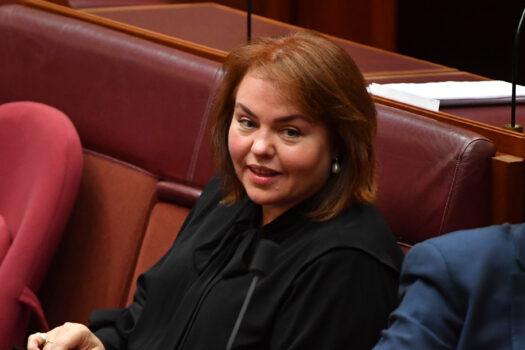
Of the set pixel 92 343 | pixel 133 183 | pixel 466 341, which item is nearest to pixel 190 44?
pixel 133 183

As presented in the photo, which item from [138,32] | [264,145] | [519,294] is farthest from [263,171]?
[138,32]

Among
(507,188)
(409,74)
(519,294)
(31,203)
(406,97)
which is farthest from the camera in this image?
(409,74)

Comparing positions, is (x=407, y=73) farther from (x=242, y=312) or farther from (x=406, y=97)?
(x=242, y=312)

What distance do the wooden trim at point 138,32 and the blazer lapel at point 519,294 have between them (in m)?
0.97

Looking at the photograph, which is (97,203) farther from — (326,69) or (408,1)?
(408,1)

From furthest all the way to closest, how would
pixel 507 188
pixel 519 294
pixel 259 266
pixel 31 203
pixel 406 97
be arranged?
pixel 31 203 < pixel 406 97 < pixel 507 188 < pixel 259 266 < pixel 519 294

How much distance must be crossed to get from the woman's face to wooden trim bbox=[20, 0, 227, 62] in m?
0.53

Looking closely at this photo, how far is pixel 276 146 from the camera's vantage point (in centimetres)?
160

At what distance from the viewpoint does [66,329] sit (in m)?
1.75

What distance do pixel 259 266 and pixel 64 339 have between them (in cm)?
40

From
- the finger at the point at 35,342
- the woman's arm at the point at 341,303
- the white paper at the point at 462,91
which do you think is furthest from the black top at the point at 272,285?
the white paper at the point at 462,91

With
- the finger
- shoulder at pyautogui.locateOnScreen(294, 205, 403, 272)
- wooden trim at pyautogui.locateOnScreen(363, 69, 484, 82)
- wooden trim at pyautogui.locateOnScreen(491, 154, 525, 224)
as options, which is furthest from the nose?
wooden trim at pyautogui.locateOnScreen(363, 69, 484, 82)

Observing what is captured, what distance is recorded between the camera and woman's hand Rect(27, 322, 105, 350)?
172cm

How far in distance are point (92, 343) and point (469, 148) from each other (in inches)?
23.6
